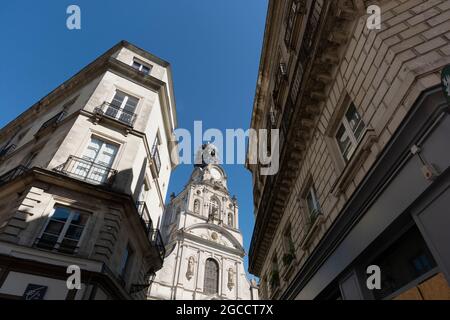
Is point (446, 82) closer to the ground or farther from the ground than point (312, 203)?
closer to the ground

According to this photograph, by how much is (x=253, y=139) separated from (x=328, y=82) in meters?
9.98

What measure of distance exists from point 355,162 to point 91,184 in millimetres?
9600

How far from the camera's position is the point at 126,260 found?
11.8 m

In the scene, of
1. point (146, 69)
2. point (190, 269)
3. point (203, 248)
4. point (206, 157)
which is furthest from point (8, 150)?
point (206, 157)

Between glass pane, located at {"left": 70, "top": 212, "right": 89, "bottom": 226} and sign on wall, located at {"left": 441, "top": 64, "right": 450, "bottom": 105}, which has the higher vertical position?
glass pane, located at {"left": 70, "top": 212, "right": 89, "bottom": 226}

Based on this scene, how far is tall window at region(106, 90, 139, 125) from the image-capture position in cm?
1430

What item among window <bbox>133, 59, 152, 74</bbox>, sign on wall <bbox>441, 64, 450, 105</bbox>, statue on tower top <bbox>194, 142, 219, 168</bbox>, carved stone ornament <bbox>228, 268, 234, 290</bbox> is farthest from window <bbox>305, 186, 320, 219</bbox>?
statue on tower top <bbox>194, 142, 219, 168</bbox>

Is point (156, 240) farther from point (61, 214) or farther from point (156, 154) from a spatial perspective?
point (61, 214)

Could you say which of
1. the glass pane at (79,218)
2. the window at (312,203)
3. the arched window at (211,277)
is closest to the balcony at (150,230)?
the glass pane at (79,218)

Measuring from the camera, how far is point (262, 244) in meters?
14.1

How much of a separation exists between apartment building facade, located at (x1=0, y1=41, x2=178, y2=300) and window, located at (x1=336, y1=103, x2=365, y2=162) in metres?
8.57

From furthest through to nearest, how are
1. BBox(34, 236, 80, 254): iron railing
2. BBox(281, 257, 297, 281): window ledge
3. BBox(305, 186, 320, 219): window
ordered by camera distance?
BBox(281, 257, 297, 281): window ledge
BBox(34, 236, 80, 254): iron railing
BBox(305, 186, 320, 219): window

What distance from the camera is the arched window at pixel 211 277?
35.0 meters

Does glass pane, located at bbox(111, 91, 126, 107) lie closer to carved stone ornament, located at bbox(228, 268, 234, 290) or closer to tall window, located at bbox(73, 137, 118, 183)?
tall window, located at bbox(73, 137, 118, 183)
